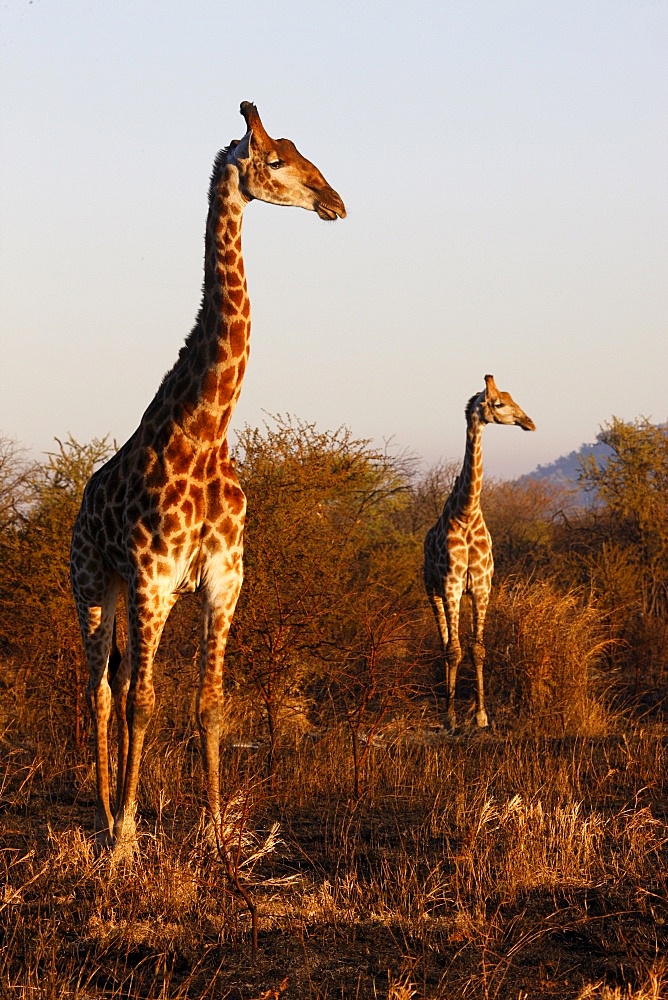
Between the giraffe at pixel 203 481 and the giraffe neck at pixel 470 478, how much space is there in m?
6.43

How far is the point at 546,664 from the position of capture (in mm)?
12023

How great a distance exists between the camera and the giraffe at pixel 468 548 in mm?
12383

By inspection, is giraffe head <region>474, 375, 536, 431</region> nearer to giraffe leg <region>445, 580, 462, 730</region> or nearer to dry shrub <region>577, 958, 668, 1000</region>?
giraffe leg <region>445, 580, 462, 730</region>

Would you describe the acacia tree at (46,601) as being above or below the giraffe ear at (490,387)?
below

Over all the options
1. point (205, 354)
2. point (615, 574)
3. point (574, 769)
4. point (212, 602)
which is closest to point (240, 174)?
point (205, 354)

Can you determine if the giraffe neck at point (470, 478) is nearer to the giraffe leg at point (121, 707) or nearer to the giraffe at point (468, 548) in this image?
the giraffe at point (468, 548)

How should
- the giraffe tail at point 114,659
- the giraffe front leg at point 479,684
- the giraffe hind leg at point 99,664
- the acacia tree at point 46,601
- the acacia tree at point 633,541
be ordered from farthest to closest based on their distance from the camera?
the acacia tree at point 633,541 < the giraffe front leg at point 479,684 < the acacia tree at point 46,601 < the giraffe tail at point 114,659 < the giraffe hind leg at point 99,664

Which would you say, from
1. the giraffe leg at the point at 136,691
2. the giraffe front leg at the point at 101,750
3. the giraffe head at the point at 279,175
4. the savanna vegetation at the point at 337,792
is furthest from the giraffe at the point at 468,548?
the giraffe head at the point at 279,175

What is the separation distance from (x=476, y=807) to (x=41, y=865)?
277 cm

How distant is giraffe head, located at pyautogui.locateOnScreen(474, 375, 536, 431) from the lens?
1292 centimetres

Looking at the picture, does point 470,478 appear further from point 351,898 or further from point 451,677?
point 351,898

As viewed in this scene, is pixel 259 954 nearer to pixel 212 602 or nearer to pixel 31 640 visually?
pixel 212 602

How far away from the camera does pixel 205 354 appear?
650 cm

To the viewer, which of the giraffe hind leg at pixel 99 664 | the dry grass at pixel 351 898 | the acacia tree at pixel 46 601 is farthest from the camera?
the acacia tree at pixel 46 601
